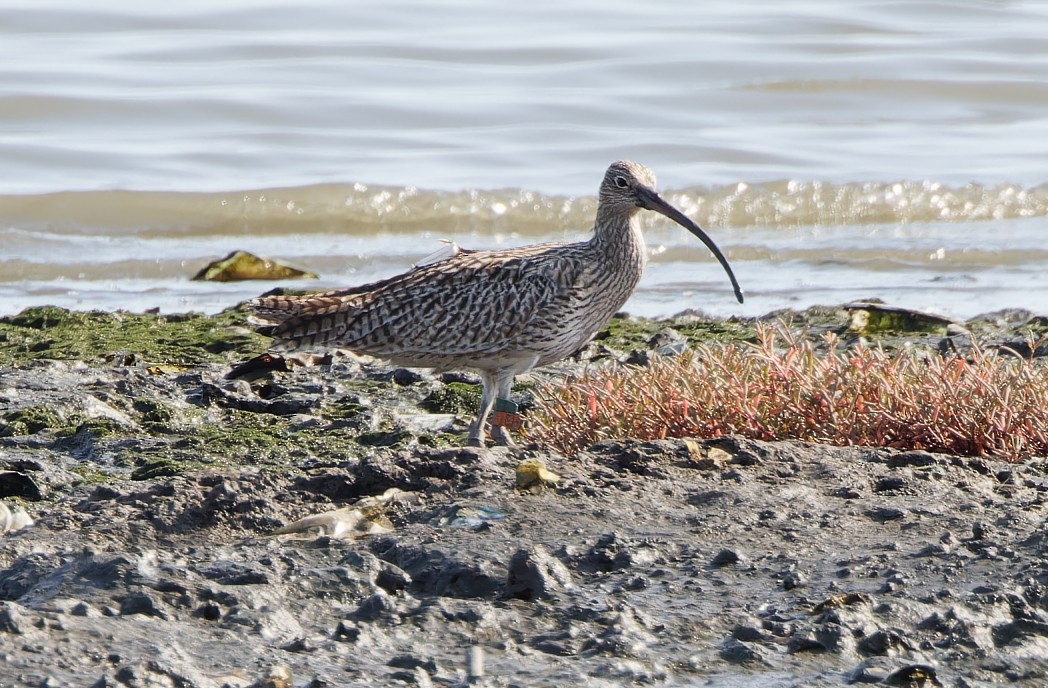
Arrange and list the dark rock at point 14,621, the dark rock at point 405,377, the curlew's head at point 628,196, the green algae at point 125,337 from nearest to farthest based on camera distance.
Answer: the dark rock at point 14,621 < the curlew's head at point 628,196 < the dark rock at point 405,377 < the green algae at point 125,337

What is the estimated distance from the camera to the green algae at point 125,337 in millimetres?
9422

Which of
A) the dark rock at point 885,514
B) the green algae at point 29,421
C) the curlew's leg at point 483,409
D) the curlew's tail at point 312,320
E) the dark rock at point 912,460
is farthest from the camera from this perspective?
the curlew's tail at point 312,320

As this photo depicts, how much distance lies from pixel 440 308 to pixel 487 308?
28cm

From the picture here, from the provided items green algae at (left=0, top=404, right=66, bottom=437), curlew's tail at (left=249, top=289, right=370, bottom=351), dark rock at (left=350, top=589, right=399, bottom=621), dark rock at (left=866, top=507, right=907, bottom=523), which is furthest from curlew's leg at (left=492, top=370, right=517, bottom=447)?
dark rock at (left=350, top=589, right=399, bottom=621)

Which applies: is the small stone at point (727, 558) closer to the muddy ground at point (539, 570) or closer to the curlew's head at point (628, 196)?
the muddy ground at point (539, 570)

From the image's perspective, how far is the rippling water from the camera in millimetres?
15203

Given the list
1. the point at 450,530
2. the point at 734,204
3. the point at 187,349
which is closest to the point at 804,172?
the point at 734,204

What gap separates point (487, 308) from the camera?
771 cm

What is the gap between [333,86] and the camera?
22016 millimetres

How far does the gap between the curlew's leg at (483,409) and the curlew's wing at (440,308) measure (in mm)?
254

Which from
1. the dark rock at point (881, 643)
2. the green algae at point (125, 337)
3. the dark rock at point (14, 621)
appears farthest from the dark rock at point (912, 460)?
the green algae at point (125, 337)

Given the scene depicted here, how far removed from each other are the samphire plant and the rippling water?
17.2 feet

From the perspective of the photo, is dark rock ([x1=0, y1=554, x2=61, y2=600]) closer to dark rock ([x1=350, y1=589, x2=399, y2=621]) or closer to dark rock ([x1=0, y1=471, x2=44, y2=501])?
dark rock ([x1=350, y1=589, x2=399, y2=621])

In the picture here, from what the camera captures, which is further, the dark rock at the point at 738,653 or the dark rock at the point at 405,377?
the dark rock at the point at 405,377
